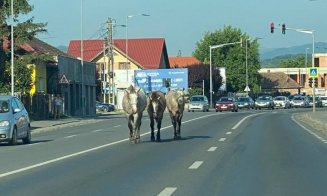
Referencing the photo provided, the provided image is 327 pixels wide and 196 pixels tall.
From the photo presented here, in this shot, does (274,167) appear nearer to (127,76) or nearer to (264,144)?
(264,144)

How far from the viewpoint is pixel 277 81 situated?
160250 mm

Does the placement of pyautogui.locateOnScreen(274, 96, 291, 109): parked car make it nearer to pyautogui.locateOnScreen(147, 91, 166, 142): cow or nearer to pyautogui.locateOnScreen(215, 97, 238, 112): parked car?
pyautogui.locateOnScreen(215, 97, 238, 112): parked car

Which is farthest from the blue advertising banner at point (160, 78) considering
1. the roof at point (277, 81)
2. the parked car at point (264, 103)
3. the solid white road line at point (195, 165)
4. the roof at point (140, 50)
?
the roof at point (277, 81)

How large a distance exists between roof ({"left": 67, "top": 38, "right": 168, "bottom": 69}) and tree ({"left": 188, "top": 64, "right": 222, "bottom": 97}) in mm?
6600

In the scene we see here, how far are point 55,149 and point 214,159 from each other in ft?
20.5

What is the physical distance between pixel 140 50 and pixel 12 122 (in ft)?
295

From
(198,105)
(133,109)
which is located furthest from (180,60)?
(133,109)

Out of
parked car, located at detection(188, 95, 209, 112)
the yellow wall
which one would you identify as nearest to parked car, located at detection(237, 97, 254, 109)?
parked car, located at detection(188, 95, 209, 112)

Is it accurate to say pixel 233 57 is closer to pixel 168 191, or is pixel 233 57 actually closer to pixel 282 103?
pixel 282 103

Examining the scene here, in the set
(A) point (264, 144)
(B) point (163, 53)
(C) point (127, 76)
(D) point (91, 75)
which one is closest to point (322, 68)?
(B) point (163, 53)

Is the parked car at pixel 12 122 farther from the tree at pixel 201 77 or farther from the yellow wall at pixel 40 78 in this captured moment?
the tree at pixel 201 77

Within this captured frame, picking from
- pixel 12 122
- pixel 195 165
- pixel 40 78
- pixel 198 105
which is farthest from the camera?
pixel 198 105

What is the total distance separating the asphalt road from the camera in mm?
12359

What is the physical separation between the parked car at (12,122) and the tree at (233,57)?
9555 cm
